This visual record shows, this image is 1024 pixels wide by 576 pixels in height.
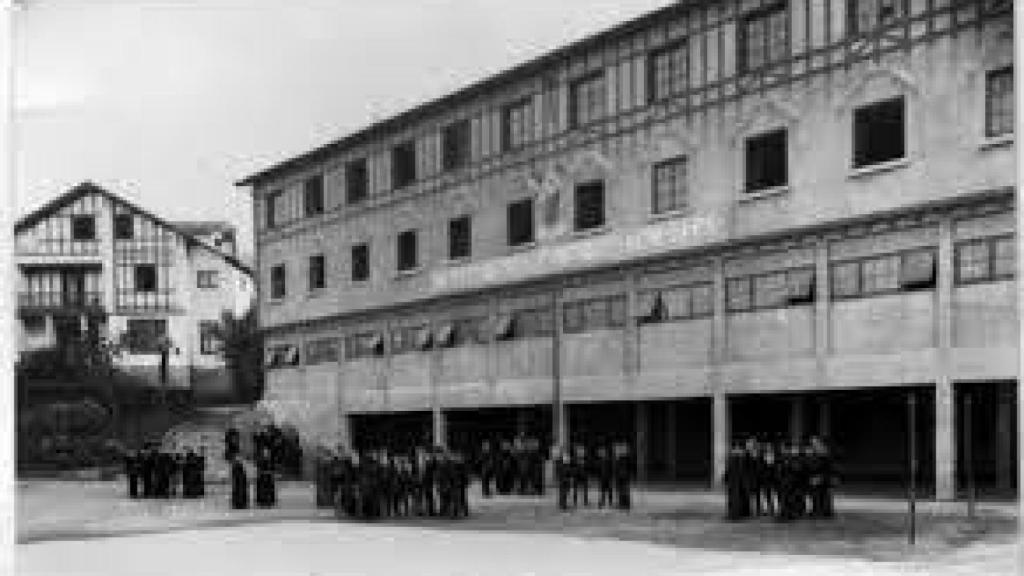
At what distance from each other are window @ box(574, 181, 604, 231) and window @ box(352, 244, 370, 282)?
1513 mm

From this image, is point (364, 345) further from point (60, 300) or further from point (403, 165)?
point (60, 300)

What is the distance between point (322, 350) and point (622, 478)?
218 centimetres

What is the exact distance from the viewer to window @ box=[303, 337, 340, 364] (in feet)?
35.2

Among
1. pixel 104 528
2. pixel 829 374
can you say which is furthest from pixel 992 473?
pixel 104 528

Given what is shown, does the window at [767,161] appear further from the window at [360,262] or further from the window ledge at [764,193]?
the window at [360,262]

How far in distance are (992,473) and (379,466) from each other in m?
3.99

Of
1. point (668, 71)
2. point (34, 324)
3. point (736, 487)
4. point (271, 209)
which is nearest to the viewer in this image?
point (34, 324)

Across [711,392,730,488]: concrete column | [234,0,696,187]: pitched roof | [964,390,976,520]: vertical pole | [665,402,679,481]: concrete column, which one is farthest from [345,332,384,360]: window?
[964,390,976,520]: vertical pole

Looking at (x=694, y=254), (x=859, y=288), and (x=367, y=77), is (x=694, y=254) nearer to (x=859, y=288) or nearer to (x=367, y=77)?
(x=859, y=288)

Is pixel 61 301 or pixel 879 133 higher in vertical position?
pixel 879 133

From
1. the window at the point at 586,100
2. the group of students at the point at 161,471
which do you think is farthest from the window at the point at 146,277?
the window at the point at 586,100

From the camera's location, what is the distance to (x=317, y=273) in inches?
450

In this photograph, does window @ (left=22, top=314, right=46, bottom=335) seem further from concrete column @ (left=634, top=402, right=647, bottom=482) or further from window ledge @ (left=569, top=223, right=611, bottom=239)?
concrete column @ (left=634, top=402, right=647, bottom=482)

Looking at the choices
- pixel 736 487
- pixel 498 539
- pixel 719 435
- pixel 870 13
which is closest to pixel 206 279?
pixel 498 539
